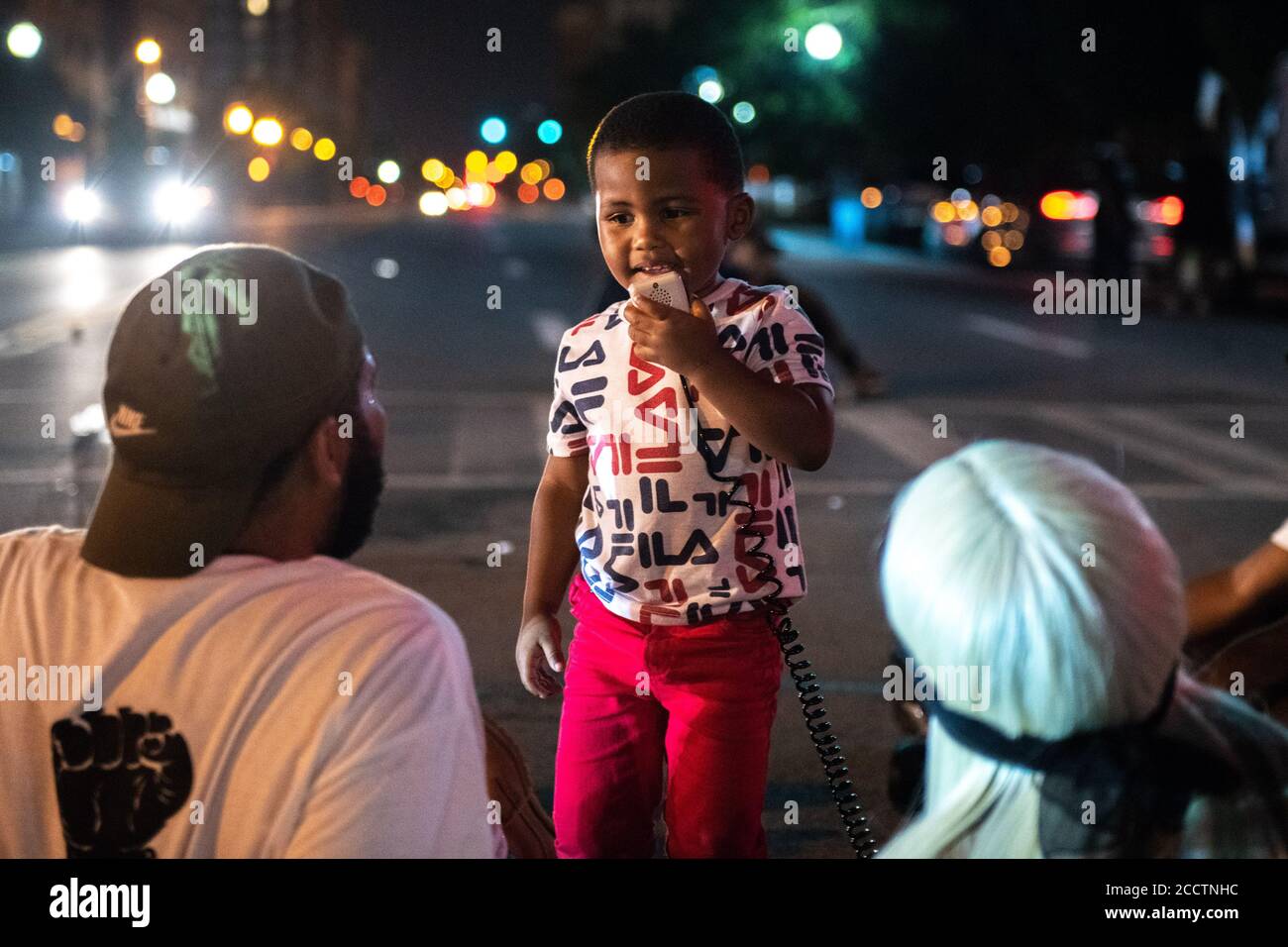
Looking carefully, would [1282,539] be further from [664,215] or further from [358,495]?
[358,495]

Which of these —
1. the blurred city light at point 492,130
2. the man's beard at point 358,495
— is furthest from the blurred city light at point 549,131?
the man's beard at point 358,495

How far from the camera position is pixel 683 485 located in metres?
2.62

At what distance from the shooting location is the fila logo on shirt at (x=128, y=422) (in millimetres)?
1816

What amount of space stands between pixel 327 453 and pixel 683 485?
802 mm

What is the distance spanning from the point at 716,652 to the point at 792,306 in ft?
1.89

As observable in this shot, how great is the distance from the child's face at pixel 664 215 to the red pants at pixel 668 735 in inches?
21.9

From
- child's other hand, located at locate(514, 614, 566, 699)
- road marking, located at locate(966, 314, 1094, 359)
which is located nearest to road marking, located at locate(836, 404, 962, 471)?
road marking, located at locate(966, 314, 1094, 359)

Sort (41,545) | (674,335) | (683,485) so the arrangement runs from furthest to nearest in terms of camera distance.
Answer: (683,485) < (674,335) < (41,545)

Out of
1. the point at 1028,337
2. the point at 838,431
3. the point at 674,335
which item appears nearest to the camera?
the point at 674,335

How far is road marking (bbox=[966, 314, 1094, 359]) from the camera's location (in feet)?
60.2

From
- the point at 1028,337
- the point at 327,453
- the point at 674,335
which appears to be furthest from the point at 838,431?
A: the point at 327,453
